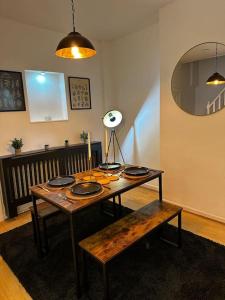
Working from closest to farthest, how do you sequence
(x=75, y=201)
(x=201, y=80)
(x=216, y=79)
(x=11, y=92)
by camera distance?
(x=75, y=201)
(x=216, y=79)
(x=201, y=80)
(x=11, y=92)

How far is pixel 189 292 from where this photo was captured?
158 centimetres

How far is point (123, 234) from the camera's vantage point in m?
1.71

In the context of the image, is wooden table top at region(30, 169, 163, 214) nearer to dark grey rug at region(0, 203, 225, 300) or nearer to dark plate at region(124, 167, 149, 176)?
dark plate at region(124, 167, 149, 176)

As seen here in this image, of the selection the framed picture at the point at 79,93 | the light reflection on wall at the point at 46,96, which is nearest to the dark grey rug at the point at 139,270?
the light reflection on wall at the point at 46,96

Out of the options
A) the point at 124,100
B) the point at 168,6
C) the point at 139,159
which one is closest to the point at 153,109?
the point at 124,100

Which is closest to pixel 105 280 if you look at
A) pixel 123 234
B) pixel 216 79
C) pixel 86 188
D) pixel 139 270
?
pixel 123 234

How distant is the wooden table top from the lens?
1.52 meters

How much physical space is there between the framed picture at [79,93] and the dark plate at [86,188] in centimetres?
203

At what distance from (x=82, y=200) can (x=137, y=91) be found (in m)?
2.58

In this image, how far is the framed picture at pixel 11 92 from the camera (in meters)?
2.75

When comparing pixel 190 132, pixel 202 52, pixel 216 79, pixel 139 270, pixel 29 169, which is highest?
pixel 202 52

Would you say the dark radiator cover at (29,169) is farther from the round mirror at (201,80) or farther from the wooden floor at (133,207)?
the round mirror at (201,80)

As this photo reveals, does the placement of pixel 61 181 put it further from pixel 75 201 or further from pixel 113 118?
pixel 113 118

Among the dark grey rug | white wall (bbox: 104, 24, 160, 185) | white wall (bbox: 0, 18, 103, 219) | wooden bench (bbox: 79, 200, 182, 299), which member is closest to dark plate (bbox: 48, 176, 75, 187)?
wooden bench (bbox: 79, 200, 182, 299)
